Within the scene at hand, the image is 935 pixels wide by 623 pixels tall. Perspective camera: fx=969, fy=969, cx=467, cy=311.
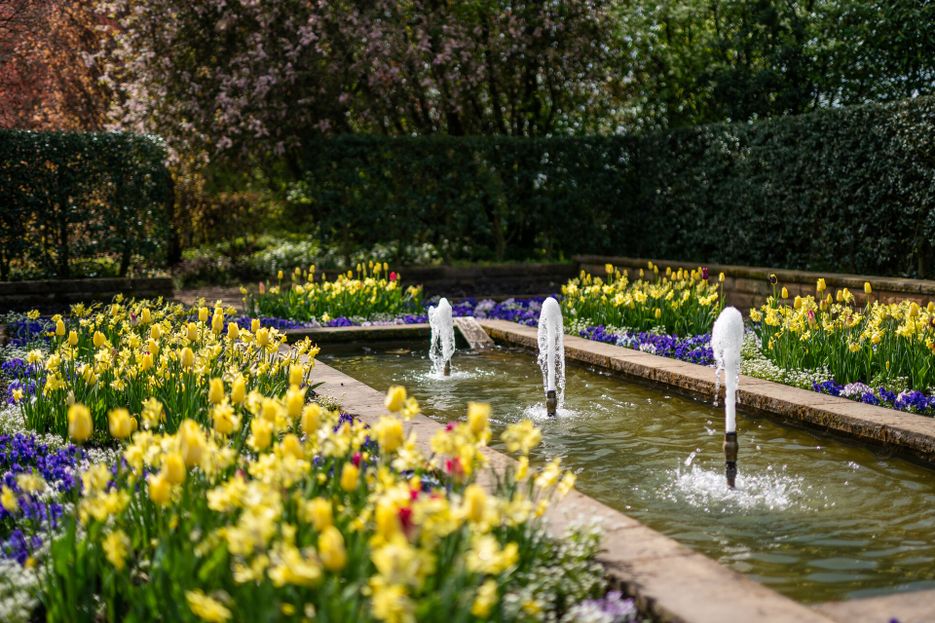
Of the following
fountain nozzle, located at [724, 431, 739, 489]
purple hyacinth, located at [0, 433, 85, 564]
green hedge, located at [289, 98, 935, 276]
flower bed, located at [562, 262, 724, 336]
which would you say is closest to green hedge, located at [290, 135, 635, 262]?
green hedge, located at [289, 98, 935, 276]

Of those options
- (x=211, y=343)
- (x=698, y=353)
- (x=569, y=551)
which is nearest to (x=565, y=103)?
(x=698, y=353)

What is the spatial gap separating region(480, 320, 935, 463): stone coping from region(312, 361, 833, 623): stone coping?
2.25 m

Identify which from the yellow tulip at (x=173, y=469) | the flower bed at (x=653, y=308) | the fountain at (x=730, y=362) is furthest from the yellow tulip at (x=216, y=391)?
the flower bed at (x=653, y=308)

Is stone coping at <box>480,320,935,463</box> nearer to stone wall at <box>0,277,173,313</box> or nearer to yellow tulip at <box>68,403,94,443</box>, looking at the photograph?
yellow tulip at <box>68,403,94,443</box>

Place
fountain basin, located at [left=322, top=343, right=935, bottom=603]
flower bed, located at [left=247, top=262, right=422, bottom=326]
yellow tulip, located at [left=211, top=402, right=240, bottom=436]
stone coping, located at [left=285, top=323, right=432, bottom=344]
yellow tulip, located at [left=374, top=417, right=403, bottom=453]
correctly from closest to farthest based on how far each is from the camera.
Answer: yellow tulip, located at [left=374, top=417, right=403, bottom=453]
yellow tulip, located at [left=211, top=402, right=240, bottom=436]
fountain basin, located at [left=322, top=343, right=935, bottom=603]
stone coping, located at [left=285, top=323, right=432, bottom=344]
flower bed, located at [left=247, top=262, right=422, bottom=326]

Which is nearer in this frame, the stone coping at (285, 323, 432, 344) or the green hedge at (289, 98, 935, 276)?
the stone coping at (285, 323, 432, 344)

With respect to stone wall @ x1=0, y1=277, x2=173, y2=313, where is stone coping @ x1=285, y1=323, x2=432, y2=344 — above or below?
below

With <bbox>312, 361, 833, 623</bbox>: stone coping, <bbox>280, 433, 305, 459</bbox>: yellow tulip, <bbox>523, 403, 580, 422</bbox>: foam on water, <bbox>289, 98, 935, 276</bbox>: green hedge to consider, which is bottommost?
<bbox>523, 403, 580, 422</bbox>: foam on water

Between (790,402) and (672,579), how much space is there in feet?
10.7

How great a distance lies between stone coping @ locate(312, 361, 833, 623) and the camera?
2635mm

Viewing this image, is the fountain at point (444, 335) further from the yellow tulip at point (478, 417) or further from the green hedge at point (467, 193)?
the green hedge at point (467, 193)

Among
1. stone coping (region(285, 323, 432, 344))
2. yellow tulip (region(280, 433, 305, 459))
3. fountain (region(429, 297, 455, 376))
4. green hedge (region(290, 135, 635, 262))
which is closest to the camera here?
yellow tulip (region(280, 433, 305, 459))

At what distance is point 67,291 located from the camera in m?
12.0

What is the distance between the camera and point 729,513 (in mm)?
4277
